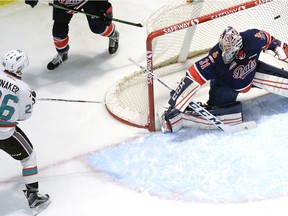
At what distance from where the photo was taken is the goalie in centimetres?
272

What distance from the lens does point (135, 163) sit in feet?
9.07

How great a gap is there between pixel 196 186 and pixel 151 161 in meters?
0.31

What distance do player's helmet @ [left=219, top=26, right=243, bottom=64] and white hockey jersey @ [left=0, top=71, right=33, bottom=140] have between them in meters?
1.01

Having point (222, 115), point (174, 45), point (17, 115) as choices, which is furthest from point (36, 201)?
point (174, 45)

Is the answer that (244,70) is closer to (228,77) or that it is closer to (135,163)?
(228,77)

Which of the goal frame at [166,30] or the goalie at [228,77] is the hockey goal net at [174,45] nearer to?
the goal frame at [166,30]

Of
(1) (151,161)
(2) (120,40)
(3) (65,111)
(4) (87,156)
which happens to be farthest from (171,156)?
(2) (120,40)

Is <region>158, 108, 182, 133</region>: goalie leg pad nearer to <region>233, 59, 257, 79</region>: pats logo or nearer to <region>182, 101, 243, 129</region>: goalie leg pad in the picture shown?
<region>182, 101, 243, 129</region>: goalie leg pad

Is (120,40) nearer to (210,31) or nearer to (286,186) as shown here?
(210,31)

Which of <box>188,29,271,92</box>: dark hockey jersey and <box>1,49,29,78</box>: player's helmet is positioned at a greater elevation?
<box>1,49,29,78</box>: player's helmet

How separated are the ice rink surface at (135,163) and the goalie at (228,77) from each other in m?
0.11

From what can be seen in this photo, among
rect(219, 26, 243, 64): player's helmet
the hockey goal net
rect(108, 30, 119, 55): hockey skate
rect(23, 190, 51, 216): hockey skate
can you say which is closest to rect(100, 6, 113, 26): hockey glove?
rect(108, 30, 119, 55): hockey skate

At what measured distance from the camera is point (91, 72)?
3523mm

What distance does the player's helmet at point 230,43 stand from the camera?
260 centimetres
